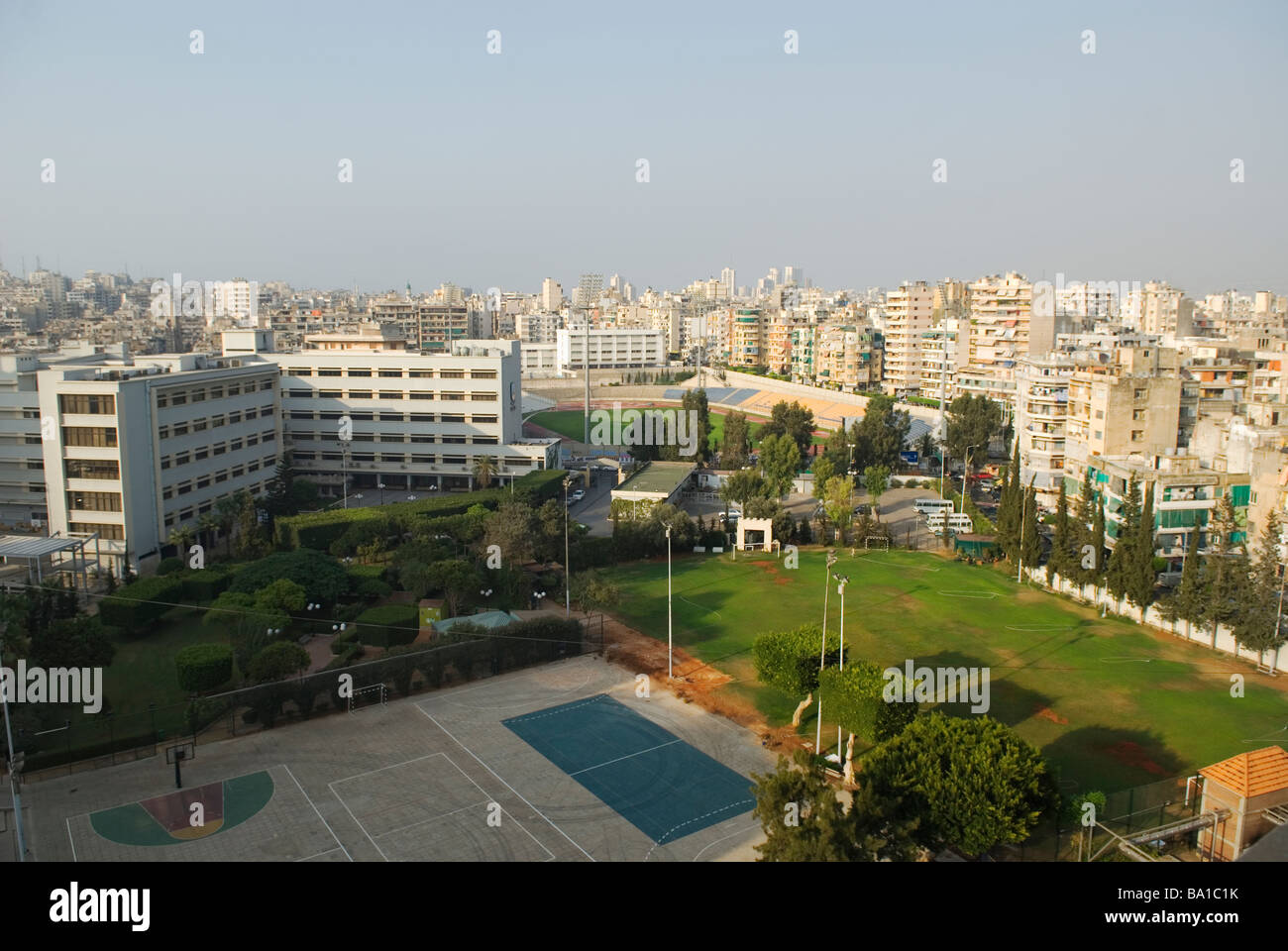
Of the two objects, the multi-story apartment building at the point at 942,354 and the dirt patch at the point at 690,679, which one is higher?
the multi-story apartment building at the point at 942,354

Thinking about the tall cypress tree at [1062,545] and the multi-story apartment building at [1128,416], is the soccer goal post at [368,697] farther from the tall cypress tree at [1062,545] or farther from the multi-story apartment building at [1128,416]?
the multi-story apartment building at [1128,416]

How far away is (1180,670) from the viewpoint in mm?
20875

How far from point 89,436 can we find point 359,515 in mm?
8201

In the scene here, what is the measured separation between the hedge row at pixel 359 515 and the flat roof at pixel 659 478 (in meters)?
4.30

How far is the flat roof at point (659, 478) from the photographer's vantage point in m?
37.7

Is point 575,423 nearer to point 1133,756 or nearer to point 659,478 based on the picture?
point 659,478

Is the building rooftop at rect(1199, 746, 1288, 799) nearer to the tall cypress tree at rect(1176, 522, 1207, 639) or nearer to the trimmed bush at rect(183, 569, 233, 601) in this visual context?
the tall cypress tree at rect(1176, 522, 1207, 639)

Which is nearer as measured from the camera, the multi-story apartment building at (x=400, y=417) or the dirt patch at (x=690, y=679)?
the dirt patch at (x=690, y=679)

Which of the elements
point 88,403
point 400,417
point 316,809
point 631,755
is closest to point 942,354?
point 400,417

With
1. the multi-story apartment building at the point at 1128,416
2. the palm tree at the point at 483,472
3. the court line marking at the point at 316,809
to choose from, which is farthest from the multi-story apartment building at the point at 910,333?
the court line marking at the point at 316,809

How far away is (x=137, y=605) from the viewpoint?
74.4 feet

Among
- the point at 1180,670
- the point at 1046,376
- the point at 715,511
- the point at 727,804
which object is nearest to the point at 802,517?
the point at 715,511

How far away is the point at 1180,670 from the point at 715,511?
2055cm

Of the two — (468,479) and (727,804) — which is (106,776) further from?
(468,479)
